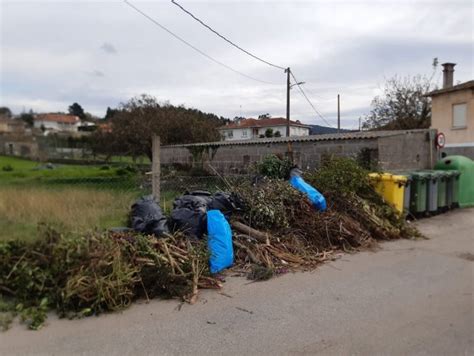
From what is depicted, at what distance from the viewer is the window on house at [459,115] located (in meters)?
24.2

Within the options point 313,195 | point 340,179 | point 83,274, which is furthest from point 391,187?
point 83,274

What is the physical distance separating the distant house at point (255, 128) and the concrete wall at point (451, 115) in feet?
27.9

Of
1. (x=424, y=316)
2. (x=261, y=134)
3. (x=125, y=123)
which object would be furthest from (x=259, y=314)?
(x=125, y=123)

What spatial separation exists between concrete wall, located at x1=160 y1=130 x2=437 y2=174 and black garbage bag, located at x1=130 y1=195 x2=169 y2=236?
7.05 m

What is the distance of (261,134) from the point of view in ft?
79.6

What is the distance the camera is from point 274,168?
380 inches

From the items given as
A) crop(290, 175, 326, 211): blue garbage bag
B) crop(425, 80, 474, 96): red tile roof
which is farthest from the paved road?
crop(425, 80, 474, 96): red tile roof

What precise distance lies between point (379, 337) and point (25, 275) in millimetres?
3554

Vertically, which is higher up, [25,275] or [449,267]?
[25,275]

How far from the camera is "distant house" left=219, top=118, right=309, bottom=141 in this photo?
71.9ft

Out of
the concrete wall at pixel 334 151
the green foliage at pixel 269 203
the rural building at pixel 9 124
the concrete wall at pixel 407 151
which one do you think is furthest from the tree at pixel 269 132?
the green foliage at pixel 269 203

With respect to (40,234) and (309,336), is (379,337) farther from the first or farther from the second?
(40,234)

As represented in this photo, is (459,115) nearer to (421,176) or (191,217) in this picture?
(421,176)

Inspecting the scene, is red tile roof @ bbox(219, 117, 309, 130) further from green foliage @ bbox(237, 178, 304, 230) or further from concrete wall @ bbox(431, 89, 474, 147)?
green foliage @ bbox(237, 178, 304, 230)
